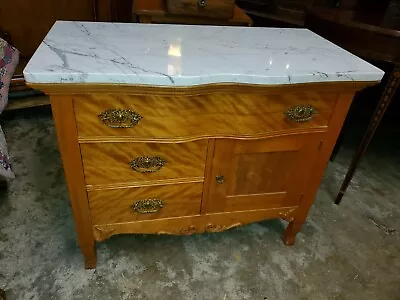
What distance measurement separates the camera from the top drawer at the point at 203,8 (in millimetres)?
1599

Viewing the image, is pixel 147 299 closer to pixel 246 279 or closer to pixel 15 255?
pixel 246 279

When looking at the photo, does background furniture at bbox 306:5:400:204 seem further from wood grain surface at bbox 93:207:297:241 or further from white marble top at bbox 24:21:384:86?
wood grain surface at bbox 93:207:297:241

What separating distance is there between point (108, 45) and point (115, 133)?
0.93ft

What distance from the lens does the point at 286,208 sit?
131cm

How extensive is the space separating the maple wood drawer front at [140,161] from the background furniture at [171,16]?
34.6 inches

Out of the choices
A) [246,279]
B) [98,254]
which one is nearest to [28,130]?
[98,254]

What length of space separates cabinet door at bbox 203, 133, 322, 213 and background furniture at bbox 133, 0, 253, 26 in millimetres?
866

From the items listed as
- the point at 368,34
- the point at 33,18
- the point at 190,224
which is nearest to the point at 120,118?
the point at 190,224

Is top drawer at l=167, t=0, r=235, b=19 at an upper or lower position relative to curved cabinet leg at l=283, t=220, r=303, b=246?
upper

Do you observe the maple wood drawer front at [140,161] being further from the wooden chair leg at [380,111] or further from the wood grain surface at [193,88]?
the wooden chair leg at [380,111]

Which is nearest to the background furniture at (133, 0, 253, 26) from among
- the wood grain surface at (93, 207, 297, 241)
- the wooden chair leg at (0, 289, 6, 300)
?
the wood grain surface at (93, 207, 297, 241)

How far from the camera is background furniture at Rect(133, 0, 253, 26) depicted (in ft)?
5.30

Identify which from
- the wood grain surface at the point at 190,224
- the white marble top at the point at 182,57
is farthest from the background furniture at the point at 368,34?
the wood grain surface at the point at 190,224

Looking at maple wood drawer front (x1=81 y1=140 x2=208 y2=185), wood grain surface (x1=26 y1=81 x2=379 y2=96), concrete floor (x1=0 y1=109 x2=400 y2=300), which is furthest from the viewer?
concrete floor (x1=0 y1=109 x2=400 y2=300)
